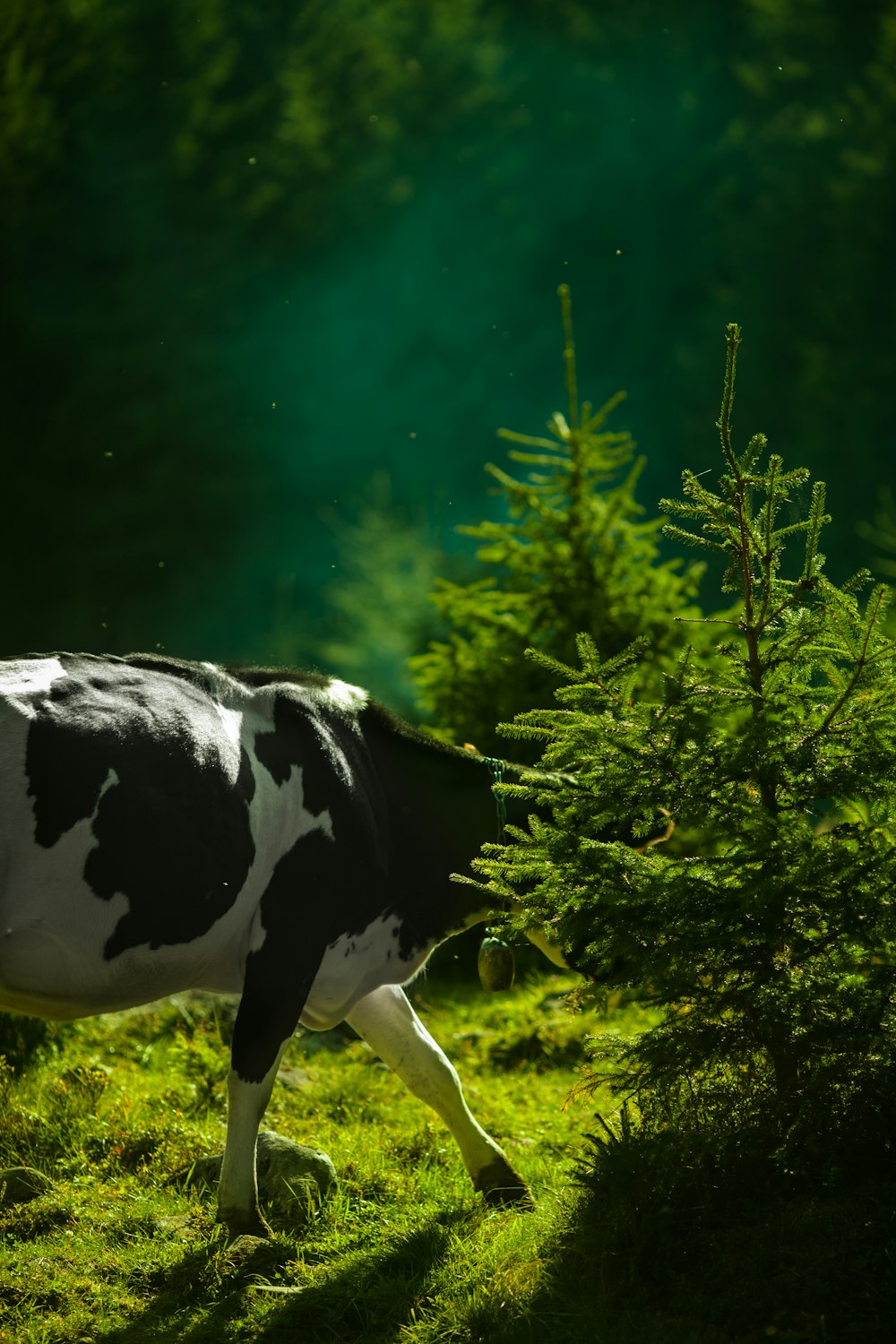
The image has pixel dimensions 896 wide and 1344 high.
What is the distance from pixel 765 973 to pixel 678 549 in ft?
72.9

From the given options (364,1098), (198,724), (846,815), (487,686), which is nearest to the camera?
(198,724)

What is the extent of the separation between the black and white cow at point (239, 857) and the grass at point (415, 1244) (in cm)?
29

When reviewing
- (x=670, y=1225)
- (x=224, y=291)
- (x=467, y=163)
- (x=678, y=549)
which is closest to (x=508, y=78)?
(x=467, y=163)

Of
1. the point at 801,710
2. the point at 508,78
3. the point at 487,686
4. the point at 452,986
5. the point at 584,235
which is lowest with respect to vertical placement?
the point at 452,986

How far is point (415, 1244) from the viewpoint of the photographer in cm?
363

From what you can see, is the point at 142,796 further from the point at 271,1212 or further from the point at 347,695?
the point at 271,1212

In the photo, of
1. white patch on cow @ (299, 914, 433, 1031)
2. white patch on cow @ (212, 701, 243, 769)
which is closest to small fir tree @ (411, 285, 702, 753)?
white patch on cow @ (299, 914, 433, 1031)

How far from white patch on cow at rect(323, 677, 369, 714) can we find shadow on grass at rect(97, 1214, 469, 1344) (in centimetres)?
186

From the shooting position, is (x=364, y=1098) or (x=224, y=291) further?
(x=224, y=291)

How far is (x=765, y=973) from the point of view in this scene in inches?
129

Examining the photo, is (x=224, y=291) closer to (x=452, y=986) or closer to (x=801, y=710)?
(x=452, y=986)

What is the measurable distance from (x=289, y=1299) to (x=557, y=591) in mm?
4321

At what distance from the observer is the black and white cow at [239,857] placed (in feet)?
11.5

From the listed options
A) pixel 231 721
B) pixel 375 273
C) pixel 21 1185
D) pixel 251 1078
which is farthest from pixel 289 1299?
pixel 375 273
